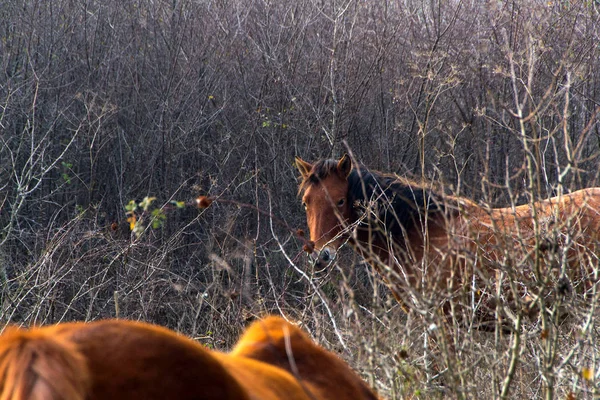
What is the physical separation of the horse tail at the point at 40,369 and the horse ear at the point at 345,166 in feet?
15.6

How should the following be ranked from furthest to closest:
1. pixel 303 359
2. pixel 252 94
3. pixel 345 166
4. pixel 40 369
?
pixel 252 94, pixel 345 166, pixel 303 359, pixel 40 369

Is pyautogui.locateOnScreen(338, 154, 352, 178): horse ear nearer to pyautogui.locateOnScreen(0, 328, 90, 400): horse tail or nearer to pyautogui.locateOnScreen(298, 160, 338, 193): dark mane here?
pyautogui.locateOnScreen(298, 160, 338, 193): dark mane

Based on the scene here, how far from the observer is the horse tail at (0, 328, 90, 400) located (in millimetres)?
943

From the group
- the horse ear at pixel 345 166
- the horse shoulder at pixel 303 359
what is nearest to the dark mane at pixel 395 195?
the horse ear at pixel 345 166

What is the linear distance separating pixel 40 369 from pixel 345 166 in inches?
192

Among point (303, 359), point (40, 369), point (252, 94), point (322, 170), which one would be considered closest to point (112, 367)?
point (40, 369)

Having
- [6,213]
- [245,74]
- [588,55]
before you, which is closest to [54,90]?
[6,213]

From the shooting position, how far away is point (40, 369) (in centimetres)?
96

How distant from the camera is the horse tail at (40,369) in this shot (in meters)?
0.94

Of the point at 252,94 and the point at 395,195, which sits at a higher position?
the point at 395,195

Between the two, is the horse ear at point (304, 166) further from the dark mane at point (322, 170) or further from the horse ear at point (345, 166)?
the horse ear at point (345, 166)

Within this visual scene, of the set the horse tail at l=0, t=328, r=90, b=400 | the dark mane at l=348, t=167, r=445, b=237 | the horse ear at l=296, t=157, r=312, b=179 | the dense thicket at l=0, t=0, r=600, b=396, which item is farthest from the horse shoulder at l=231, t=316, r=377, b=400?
the dense thicket at l=0, t=0, r=600, b=396

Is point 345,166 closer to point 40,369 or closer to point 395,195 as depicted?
point 395,195

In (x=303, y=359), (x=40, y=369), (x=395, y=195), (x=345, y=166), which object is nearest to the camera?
(x=40, y=369)
